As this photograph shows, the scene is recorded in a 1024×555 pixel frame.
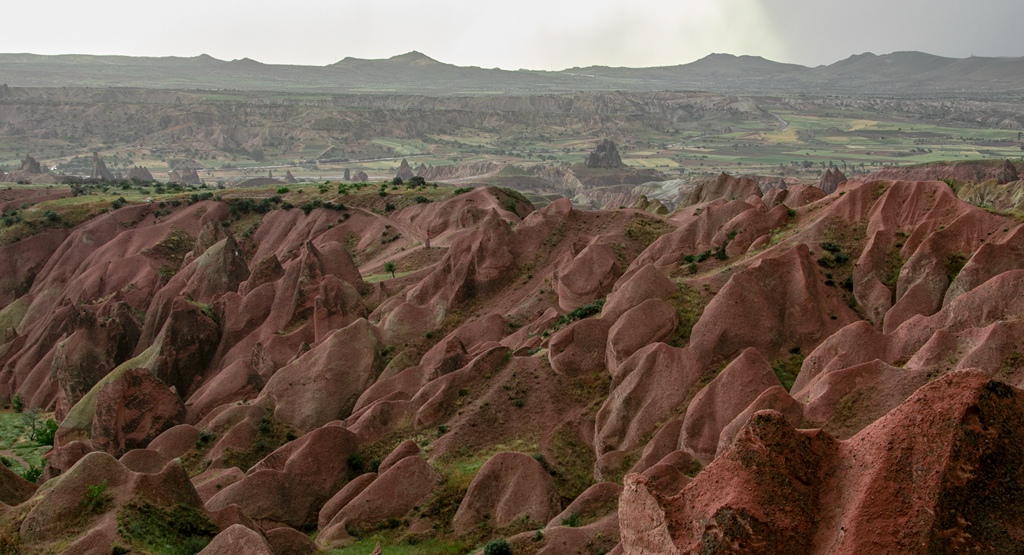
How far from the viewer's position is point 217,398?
65.3 m

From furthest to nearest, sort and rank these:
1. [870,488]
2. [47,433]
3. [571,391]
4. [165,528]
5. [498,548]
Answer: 1. [47,433]
2. [571,391]
3. [498,548]
4. [165,528]
5. [870,488]

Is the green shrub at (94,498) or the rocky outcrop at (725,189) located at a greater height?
the rocky outcrop at (725,189)

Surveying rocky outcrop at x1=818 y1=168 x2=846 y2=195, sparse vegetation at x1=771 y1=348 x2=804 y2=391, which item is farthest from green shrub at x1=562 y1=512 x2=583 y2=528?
rocky outcrop at x1=818 y1=168 x2=846 y2=195

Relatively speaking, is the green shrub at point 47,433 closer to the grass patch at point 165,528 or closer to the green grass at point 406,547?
the green grass at point 406,547

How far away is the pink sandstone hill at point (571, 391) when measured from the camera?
23734 millimetres

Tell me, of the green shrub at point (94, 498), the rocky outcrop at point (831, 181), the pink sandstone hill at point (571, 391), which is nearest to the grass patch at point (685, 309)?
the pink sandstone hill at point (571, 391)

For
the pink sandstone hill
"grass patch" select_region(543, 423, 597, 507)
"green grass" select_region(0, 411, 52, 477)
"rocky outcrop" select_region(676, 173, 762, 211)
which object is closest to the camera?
the pink sandstone hill

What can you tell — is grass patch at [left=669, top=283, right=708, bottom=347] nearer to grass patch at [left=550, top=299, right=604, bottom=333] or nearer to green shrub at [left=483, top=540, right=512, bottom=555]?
grass patch at [left=550, top=299, right=604, bottom=333]

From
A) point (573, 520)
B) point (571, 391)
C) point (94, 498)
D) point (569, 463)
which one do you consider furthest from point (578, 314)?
point (94, 498)

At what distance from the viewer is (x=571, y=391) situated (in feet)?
181

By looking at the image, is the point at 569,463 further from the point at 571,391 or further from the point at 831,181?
the point at 831,181

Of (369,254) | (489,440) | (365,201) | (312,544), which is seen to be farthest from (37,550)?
(365,201)

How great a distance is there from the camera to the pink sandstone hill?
77.9 feet

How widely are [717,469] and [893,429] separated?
4.68 m
